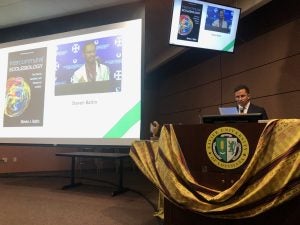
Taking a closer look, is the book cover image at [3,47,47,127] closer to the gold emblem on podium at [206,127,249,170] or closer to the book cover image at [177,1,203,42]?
the book cover image at [177,1,203,42]

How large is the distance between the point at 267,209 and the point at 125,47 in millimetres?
2211

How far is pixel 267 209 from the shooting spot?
3.80 ft

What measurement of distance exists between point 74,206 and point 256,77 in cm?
285

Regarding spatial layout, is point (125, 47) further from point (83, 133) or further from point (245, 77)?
point (245, 77)

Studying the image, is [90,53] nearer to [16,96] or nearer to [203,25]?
[16,96]

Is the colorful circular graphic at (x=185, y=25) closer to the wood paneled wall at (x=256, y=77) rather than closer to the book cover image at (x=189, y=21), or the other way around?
the book cover image at (x=189, y=21)

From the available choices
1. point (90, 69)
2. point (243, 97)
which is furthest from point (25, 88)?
point (243, 97)

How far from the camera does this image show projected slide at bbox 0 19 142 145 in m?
2.92

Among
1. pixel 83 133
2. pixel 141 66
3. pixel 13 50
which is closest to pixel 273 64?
pixel 141 66

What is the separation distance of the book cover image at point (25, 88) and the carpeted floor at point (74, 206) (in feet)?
2.64

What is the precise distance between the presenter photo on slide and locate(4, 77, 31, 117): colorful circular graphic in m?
0.73

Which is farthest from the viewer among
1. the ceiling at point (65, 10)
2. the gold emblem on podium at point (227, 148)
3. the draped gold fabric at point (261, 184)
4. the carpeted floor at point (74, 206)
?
the ceiling at point (65, 10)

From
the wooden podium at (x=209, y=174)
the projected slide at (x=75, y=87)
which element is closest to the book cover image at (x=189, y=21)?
the projected slide at (x=75, y=87)

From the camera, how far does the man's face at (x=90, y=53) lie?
3109 mm
